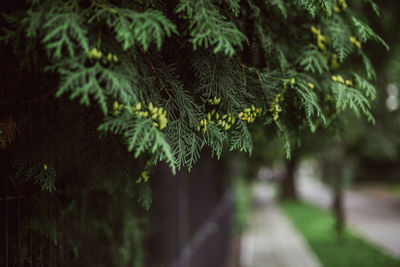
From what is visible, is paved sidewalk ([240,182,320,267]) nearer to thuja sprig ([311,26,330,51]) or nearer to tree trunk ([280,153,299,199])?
thuja sprig ([311,26,330,51])

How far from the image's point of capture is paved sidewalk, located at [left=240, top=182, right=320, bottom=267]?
34.4ft

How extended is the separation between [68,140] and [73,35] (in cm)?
65

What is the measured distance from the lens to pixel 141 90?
1398mm

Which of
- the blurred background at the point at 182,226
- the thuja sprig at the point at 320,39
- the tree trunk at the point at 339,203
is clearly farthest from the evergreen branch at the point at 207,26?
the tree trunk at the point at 339,203

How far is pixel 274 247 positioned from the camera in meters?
12.6

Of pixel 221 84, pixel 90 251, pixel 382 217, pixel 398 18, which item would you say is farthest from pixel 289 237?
pixel 221 84

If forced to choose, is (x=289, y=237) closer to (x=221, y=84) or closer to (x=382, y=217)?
(x=382, y=217)

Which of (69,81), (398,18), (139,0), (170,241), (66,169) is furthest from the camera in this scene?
(398,18)

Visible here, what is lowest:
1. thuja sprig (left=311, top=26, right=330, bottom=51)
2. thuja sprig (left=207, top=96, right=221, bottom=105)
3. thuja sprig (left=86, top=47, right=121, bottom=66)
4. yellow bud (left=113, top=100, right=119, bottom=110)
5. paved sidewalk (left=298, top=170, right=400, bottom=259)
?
paved sidewalk (left=298, top=170, right=400, bottom=259)

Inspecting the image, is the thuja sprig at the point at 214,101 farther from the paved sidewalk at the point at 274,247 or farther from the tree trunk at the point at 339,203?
the tree trunk at the point at 339,203

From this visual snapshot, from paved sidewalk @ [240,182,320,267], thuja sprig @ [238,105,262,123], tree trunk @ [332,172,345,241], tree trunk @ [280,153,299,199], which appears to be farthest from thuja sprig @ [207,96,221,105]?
tree trunk @ [280,153,299,199]

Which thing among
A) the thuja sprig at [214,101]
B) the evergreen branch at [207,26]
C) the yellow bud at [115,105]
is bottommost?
the yellow bud at [115,105]

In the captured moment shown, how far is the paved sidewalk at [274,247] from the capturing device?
10.5 m

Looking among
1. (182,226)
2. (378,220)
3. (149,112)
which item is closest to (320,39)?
(149,112)
